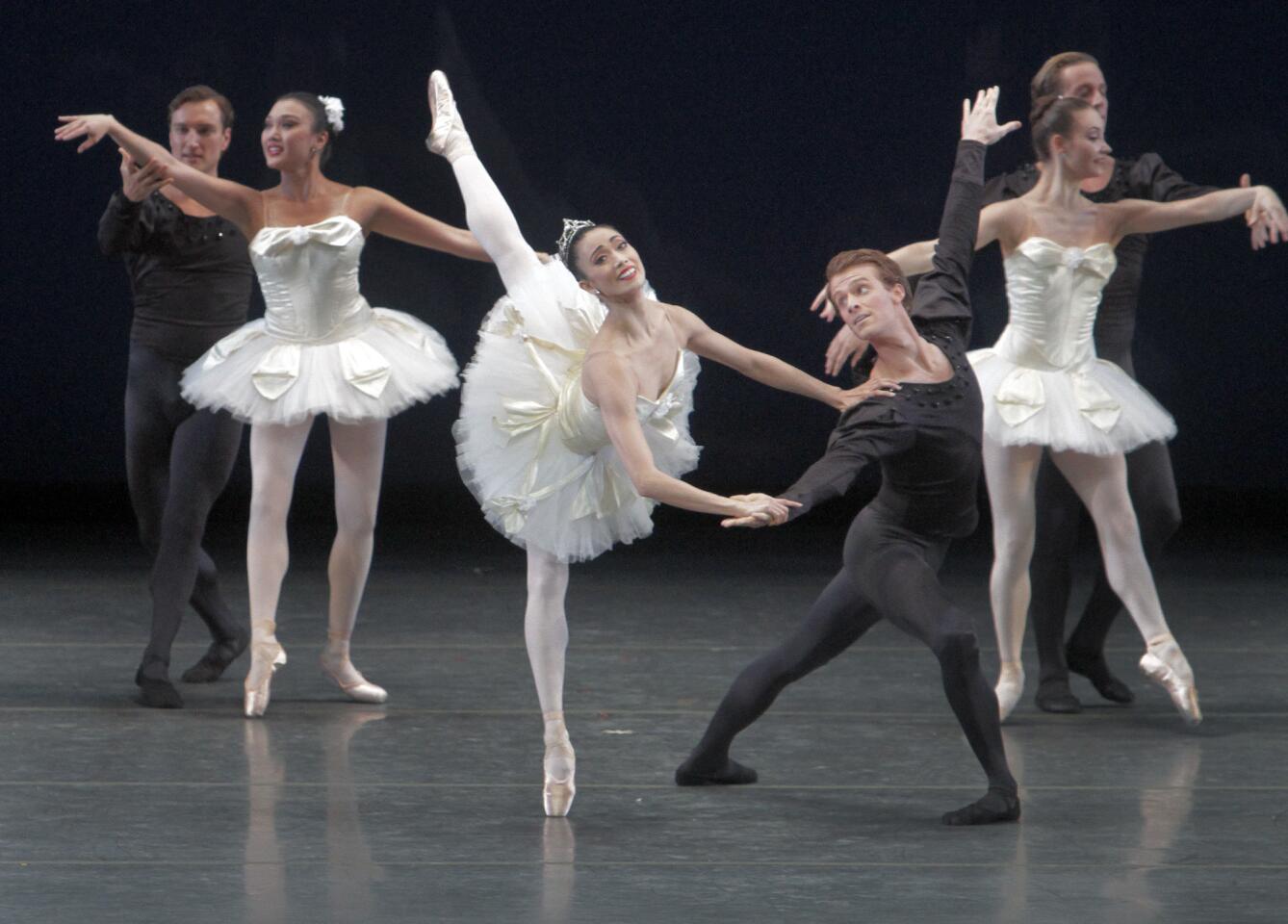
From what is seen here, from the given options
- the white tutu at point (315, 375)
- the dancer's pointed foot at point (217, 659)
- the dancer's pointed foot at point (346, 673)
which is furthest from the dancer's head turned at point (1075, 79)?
the dancer's pointed foot at point (217, 659)

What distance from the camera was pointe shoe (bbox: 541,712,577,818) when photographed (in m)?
3.44

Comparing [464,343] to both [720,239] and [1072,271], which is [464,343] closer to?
[720,239]

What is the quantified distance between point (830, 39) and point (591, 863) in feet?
18.4

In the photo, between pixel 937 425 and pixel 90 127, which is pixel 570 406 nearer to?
pixel 937 425

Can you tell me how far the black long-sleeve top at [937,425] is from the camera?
332cm

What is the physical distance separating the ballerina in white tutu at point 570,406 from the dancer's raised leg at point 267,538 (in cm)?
75

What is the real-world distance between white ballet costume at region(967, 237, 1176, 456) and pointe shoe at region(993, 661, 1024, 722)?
504 mm

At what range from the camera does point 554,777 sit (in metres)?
3.45

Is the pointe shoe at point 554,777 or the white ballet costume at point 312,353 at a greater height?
the white ballet costume at point 312,353

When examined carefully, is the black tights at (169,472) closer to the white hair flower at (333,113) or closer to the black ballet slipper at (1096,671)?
the white hair flower at (333,113)

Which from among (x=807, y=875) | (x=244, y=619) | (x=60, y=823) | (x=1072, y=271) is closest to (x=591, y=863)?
(x=807, y=875)

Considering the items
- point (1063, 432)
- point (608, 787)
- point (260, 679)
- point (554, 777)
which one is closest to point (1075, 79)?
point (1063, 432)

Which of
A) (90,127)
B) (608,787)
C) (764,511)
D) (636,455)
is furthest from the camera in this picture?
(90,127)

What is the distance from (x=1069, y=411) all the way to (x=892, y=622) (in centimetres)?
101
